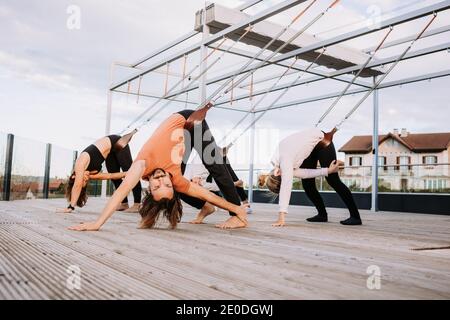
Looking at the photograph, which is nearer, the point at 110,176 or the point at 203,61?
the point at 110,176

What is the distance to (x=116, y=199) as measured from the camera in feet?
7.35

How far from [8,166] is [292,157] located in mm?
5315

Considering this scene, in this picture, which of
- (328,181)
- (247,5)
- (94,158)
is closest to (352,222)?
(328,181)

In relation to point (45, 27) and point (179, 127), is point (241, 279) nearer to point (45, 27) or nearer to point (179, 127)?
point (179, 127)

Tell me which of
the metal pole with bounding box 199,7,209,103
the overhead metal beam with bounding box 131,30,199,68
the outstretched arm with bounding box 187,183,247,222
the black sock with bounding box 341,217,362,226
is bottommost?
the black sock with bounding box 341,217,362,226

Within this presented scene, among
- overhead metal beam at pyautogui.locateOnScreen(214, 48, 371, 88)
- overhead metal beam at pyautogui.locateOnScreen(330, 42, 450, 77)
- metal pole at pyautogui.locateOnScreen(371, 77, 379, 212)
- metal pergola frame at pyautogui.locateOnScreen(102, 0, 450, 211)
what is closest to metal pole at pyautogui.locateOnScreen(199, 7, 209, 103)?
metal pergola frame at pyautogui.locateOnScreen(102, 0, 450, 211)

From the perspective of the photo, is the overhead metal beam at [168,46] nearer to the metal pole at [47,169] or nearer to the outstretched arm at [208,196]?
the metal pole at [47,169]

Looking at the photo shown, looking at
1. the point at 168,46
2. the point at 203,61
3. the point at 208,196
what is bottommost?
the point at 208,196

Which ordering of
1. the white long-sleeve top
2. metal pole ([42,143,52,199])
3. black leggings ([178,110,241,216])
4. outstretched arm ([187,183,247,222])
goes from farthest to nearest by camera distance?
metal pole ([42,143,52,199])
the white long-sleeve top
black leggings ([178,110,241,216])
outstretched arm ([187,183,247,222])

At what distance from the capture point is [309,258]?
157cm

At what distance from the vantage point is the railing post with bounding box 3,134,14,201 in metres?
6.41

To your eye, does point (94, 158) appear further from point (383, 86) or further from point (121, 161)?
point (383, 86)

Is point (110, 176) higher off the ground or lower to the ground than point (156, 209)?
higher

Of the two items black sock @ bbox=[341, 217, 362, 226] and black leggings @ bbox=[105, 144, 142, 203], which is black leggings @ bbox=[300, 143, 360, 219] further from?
black leggings @ bbox=[105, 144, 142, 203]
